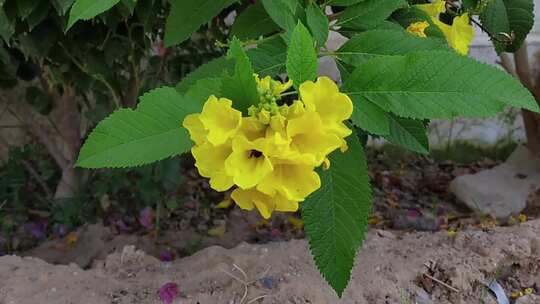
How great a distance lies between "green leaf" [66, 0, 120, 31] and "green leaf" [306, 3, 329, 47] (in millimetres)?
299

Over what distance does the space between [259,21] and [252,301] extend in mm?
798

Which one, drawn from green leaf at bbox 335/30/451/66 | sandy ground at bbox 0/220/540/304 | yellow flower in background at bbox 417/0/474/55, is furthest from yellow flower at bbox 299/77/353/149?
sandy ground at bbox 0/220/540/304

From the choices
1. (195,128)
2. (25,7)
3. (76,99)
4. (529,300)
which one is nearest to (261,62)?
(195,128)

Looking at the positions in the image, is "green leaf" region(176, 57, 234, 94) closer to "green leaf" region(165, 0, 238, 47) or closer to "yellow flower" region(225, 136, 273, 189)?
"green leaf" region(165, 0, 238, 47)

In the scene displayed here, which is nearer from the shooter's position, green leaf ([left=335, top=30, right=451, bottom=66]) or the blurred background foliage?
green leaf ([left=335, top=30, right=451, bottom=66])

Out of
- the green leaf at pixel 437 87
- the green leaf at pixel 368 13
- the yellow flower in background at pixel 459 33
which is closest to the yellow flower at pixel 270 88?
the green leaf at pixel 437 87

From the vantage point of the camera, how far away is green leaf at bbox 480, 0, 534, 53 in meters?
1.63

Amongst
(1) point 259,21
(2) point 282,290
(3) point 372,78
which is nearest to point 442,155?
(2) point 282,290

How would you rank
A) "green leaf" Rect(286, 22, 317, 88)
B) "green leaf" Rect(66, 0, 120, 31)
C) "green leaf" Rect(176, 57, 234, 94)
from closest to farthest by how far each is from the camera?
1. "green leaf" Rect(286, 22, 317, 88)
2. "green leaf" Rect(66, 0, 120, 31)
3. "green leaf" Rect(176, 57, 234, 94)

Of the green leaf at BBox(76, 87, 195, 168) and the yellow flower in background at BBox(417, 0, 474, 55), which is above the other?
the green leaf at BBox(76, 87, 195, 168)

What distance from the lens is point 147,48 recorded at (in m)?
2.35

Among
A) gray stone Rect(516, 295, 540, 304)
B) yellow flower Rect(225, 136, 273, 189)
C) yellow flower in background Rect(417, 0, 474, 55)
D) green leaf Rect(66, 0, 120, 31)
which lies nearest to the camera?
yellow flower Rect(225, 136, 273, 189)

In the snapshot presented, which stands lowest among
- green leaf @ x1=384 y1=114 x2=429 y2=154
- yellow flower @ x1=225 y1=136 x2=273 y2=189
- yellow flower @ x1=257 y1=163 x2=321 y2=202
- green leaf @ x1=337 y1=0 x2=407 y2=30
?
green leaf @ x1=384 y1=114 x2=429 y2=154

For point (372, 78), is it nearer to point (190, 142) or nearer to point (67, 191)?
point (190, 142)
